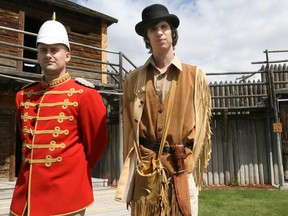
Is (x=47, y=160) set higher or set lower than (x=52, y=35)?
lower

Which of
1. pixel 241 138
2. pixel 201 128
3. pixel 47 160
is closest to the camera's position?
pixel 47 160

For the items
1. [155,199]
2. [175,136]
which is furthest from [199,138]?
[155,199]

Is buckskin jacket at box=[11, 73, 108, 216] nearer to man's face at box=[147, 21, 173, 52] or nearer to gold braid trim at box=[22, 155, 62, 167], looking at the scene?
gold braid trim at box=[22, 155, 62, 167]

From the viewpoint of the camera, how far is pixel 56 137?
2201 mm

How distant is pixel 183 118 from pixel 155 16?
737 mm

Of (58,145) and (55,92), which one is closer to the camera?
(58,145)

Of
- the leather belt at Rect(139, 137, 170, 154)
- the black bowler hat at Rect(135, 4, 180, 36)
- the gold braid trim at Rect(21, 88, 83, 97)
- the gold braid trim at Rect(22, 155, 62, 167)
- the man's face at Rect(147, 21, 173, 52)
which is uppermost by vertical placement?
the black bowler hat at Rect(135, 4, 180, 36)

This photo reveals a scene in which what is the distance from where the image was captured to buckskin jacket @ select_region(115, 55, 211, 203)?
87.4 inches

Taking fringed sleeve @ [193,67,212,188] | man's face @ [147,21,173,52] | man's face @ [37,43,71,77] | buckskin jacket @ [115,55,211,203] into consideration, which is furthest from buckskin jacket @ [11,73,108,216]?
fringed sleeve @ [193,67,212,188]

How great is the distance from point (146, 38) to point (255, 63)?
26.6 ft

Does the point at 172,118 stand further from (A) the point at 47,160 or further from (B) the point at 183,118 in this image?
(A) the point at 47,160

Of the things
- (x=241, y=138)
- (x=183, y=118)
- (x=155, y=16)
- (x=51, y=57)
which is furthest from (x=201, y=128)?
(x=241, y=138)

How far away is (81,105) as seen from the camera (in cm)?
232

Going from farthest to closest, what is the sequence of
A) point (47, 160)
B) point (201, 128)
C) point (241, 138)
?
point (241, 138)
point (201, 128)
point (47, 160)
